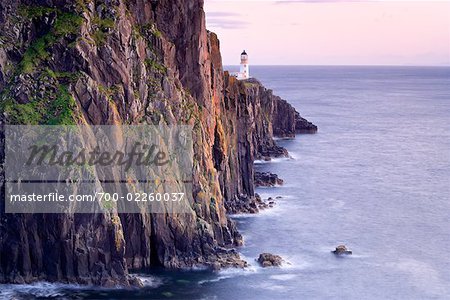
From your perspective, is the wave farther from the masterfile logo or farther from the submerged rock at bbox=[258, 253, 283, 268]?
the submerged rock at bbox=[258, 253, 283, 268]

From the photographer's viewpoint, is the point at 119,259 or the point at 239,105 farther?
the point at 239,105

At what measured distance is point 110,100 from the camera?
393 ft

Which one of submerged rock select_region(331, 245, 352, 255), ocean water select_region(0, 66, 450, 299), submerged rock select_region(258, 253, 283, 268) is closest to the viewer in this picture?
ocean water select_region(0, 66, 450, 299)

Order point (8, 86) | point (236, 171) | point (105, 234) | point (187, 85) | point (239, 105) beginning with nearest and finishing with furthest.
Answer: point (105, 234) → point (8, 86) → point (187, 85) → point (236, 171) → point (239, 105)

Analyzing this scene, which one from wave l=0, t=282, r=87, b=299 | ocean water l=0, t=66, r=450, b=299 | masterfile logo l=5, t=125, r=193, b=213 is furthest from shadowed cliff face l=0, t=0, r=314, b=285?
ocean water l=0, t=66, r=450, b=299

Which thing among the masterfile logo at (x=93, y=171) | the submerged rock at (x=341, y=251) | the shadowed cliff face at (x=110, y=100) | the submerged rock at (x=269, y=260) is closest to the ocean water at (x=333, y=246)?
the submerged rock at (x=269, y=260)

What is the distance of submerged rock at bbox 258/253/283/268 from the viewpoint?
124 meters

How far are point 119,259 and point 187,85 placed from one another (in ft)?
131

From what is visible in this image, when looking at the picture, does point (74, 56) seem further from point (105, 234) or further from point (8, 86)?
point (105, 234)

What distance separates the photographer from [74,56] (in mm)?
120188

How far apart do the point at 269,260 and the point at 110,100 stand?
35.3 meters

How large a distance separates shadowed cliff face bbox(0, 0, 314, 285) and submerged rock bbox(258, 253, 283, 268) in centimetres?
393

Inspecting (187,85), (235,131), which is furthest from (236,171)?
(187,85)

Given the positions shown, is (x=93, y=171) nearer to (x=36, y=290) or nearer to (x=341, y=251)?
(x=36, y=290)
